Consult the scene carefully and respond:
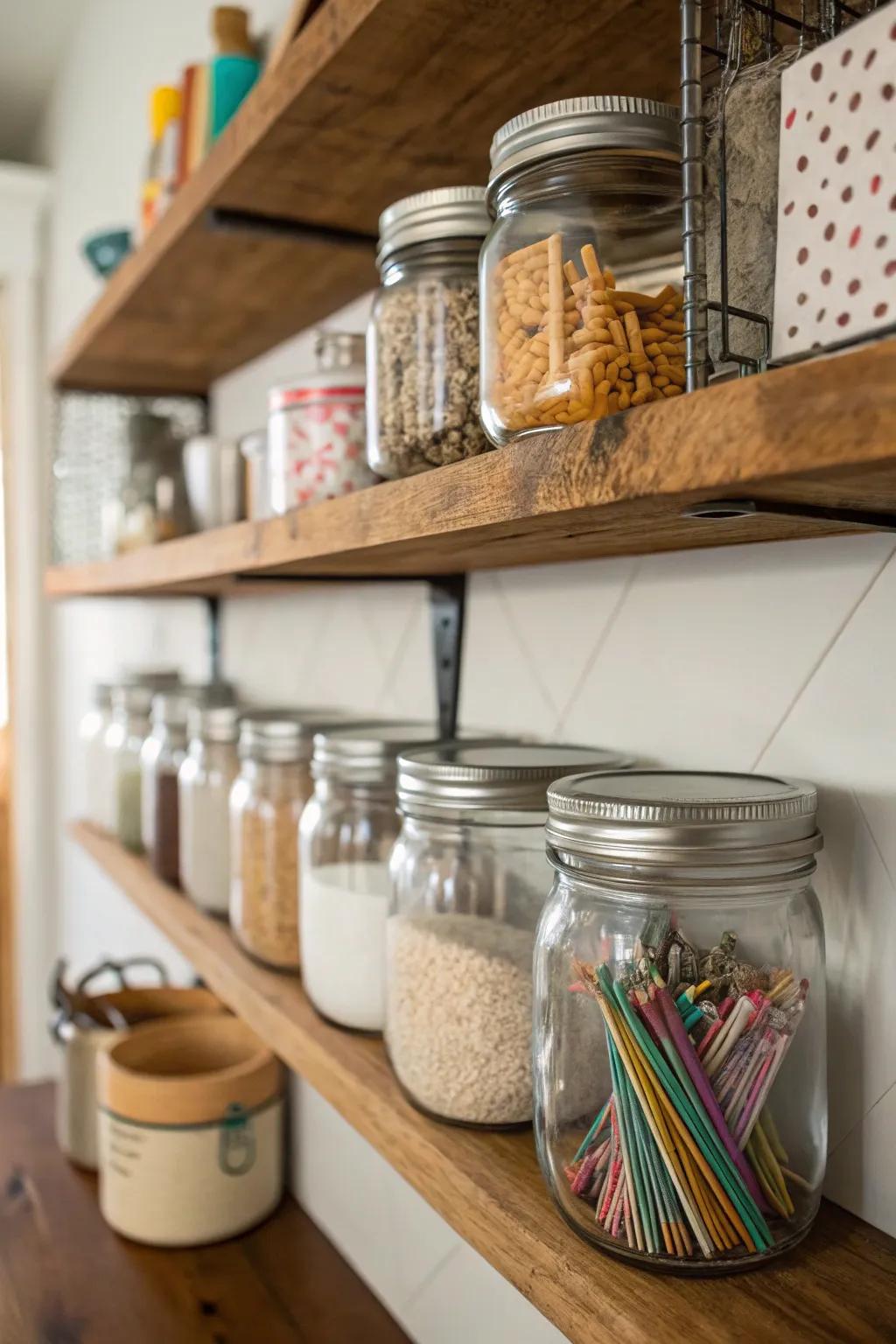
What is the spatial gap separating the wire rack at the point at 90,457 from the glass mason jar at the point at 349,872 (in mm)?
812

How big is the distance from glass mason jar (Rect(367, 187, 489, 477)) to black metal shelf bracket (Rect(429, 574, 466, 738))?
1.16 feet

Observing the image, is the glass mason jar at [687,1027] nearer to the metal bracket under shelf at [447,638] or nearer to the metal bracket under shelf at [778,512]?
the metal bracket under shelf at [778,512]

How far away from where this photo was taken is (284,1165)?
4.66 feet

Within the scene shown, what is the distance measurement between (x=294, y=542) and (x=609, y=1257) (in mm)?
466

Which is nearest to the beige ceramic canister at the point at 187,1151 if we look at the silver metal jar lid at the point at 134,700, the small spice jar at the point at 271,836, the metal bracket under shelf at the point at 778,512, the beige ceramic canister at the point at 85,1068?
the beige ceramic canister at the point at 85,1068

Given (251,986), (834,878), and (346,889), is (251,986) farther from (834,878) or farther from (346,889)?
(834,878)

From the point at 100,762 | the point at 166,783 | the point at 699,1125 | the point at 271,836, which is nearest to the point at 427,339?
the point at 699,1125

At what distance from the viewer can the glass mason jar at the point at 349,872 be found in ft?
2.79

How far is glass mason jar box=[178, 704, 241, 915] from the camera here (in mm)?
1228

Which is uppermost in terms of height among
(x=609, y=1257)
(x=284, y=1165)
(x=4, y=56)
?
(x=4, y=56)

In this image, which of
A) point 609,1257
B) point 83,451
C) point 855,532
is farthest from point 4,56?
point 609,1257

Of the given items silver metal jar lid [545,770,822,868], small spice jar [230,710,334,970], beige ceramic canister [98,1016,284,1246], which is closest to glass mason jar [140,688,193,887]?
beige ceramic canister [98,1016,284,1246]

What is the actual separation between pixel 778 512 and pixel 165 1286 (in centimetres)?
107

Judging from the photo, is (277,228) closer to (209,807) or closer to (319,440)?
(319,440)
